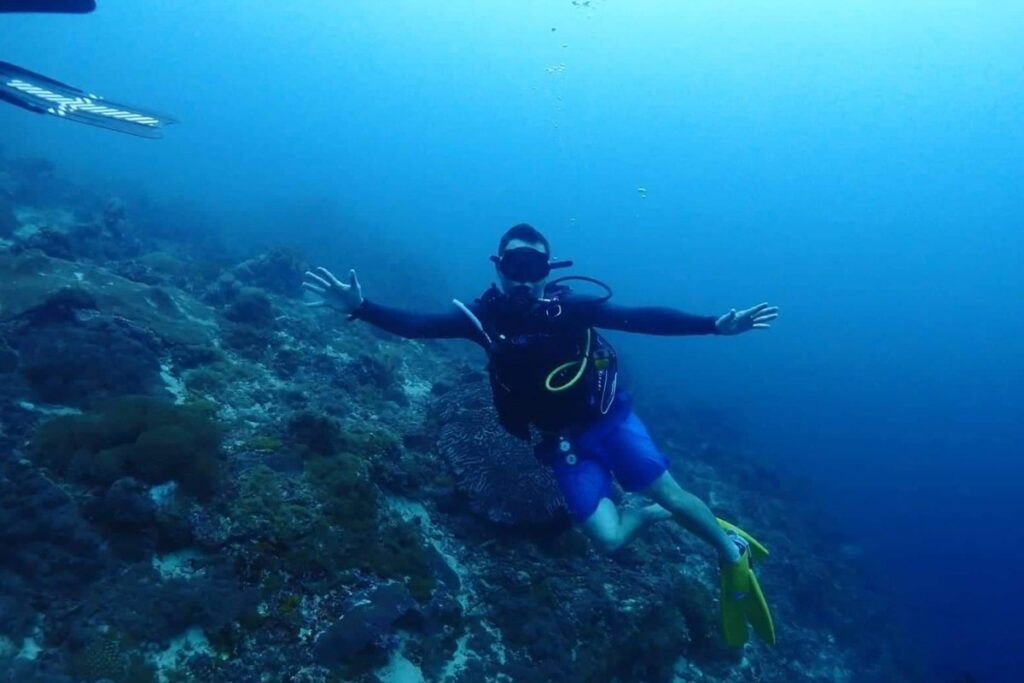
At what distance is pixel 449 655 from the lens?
525 cm

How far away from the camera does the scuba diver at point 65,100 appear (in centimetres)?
498

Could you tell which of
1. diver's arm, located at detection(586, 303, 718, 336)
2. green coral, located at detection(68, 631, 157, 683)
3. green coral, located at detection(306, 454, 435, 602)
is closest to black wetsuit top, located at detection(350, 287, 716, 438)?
diver's arm, located at detection(586, 303, 718, 336)

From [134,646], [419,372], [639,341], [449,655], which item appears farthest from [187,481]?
[639,341]

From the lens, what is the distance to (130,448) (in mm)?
4969

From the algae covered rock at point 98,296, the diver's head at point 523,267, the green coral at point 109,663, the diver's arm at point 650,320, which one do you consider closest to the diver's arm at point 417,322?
the diver's head at point 523,267

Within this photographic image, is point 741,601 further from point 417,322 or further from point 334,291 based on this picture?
point 334,291

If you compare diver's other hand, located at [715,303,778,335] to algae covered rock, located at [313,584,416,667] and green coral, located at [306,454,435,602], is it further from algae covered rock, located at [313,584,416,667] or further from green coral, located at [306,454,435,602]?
Result: algae covered rock, located at [313,584,416,667]

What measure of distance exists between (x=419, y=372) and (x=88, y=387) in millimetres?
7059

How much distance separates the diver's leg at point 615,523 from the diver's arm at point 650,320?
6.50 feet

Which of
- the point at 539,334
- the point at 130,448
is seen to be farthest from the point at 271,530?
the point at 539,334

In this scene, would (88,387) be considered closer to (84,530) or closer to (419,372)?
(84,530)

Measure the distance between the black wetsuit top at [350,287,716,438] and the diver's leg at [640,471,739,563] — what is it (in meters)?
1.13

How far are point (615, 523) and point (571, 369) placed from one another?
184 centimetres

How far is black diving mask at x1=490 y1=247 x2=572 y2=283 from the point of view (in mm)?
5477
